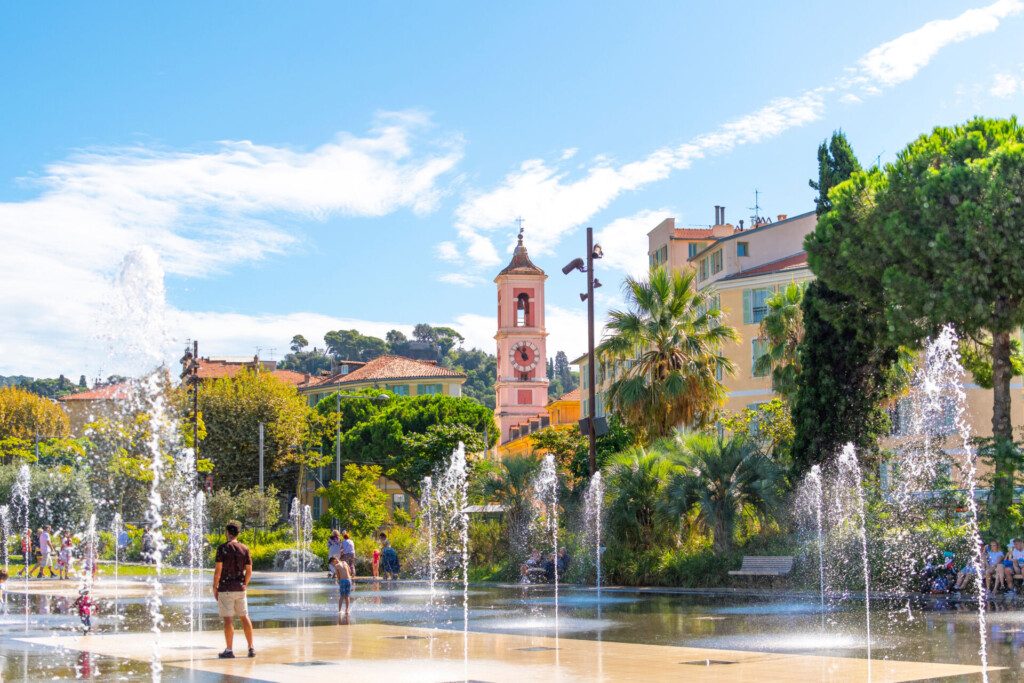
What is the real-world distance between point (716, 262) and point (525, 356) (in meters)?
56.7

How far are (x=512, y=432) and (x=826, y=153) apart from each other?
80295mm

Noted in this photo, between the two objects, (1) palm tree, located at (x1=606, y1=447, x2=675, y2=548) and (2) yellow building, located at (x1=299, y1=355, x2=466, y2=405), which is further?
(2) yellow building, located at (x1=299, y1=355, x2=466, y2=405)

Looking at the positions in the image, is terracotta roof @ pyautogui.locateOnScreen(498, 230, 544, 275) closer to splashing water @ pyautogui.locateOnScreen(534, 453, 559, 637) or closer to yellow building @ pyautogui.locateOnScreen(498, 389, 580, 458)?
yellow building @ pyautogui.locateOnScreen(498, 389, 580, 458)

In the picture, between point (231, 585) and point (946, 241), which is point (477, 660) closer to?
point (231, 585)

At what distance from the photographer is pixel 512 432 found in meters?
117

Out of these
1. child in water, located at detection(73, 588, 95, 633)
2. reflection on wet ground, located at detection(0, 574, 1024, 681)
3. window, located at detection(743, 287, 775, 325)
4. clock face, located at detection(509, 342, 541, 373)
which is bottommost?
reflection on wet ground, located at detection(0, 574, 1024, 681)

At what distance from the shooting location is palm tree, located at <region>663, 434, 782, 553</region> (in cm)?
3061

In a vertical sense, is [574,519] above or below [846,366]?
below

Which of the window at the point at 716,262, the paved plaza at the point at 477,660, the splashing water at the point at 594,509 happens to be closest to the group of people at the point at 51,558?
the splashing water at the point at 594,509

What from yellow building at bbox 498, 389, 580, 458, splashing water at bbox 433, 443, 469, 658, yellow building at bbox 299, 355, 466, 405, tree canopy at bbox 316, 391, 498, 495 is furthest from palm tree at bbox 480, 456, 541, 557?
yellow building at bbox 299, 355, 466, 405

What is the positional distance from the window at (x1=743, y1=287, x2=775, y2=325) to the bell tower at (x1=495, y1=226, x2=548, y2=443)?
5916 centimetres

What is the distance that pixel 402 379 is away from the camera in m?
120

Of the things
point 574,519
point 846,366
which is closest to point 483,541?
point 574,519

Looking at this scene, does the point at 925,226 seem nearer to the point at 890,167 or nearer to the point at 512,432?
the point at 890,167
